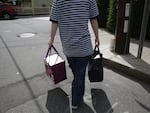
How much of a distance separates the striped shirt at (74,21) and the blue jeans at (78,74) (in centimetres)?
10

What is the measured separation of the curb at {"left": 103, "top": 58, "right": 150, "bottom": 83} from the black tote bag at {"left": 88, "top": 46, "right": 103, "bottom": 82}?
93 centimetres

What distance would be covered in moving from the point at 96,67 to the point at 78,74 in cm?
66

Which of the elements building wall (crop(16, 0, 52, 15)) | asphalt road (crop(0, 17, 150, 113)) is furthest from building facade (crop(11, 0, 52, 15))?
asphalt road (crop(0, 17, 150, 113))

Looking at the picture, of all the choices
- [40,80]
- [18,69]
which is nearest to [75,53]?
[40,80]

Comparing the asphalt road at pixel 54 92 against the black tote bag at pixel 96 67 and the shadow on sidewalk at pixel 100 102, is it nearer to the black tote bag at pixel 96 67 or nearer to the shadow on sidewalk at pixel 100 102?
the shadow on sidewalk at pixel 100 102

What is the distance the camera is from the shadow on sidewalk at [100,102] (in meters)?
2.89

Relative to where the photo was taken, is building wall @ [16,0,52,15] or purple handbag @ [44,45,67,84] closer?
purple handbag @ [44,45,67,84]

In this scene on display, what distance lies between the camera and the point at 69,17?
7.95 feet

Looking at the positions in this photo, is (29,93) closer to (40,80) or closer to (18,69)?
(40,80)

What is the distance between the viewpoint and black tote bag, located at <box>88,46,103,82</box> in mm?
3160

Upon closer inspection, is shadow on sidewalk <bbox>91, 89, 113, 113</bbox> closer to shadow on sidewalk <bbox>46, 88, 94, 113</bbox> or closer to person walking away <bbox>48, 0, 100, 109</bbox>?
shadow on sidewalk <bbox>46, 88, 94, 113</bbox>

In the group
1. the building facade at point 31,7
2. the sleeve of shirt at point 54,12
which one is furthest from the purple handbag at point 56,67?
the building facade at point 31,7

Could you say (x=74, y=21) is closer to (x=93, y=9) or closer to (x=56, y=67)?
(x=93, y=9)

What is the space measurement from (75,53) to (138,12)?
15.1 feet
